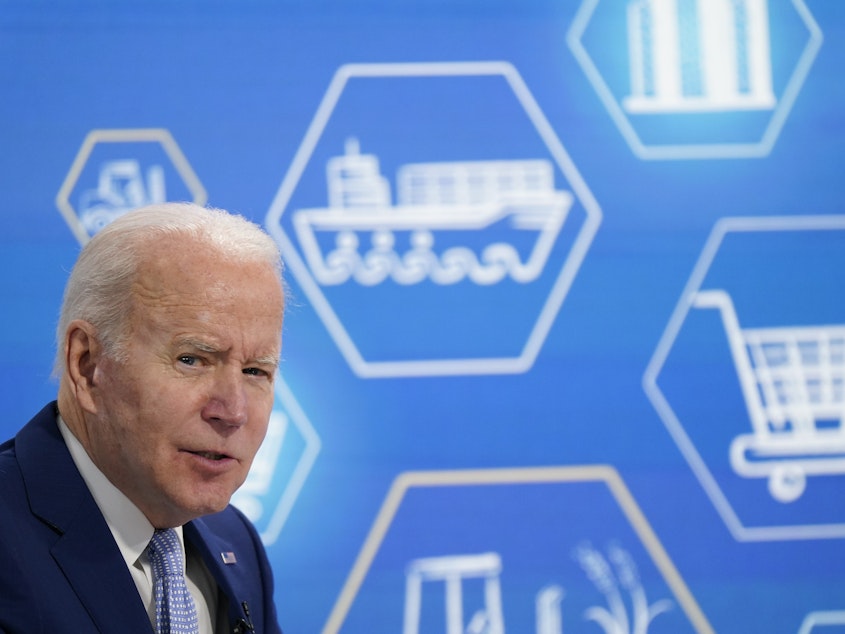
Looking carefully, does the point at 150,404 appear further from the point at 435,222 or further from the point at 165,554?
the point at 435,222

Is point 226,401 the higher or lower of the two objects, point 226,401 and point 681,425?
the lower

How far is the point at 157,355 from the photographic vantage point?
1430mm

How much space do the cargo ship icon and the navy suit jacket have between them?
1.04m

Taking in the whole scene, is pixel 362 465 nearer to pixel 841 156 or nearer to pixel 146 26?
pixel 146 26

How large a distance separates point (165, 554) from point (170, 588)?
52 millimetres

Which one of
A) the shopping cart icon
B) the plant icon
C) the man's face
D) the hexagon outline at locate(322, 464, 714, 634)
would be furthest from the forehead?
the shopping cart icon

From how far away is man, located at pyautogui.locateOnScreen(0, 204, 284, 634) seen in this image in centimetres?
141

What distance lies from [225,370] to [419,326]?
41.9 inches

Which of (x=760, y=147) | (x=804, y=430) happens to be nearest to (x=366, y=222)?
(x=760, y=147)

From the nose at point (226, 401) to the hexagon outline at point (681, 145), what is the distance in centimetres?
145

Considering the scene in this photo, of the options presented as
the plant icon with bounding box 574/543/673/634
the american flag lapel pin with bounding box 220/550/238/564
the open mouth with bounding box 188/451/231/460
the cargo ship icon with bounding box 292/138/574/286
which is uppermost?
the cargo ship icon with bounding box 292/138/574/286

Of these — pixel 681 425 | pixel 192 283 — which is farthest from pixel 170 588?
pixel 681 425

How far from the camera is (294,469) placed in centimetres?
242

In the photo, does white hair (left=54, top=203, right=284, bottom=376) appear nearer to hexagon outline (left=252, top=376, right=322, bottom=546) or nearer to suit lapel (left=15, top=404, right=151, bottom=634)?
suit lapel (left=15, top=404, right=151, bottom=634)
